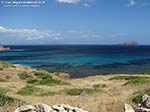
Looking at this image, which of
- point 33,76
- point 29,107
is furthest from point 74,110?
point 33,76

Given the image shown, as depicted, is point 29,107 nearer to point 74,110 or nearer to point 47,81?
point 74,110

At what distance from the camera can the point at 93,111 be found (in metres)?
13.2

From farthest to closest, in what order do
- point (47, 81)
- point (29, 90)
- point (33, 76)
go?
1. point (33, 76)
2. point (47, 81)
3. point (29, 90)

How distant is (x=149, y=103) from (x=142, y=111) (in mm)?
471

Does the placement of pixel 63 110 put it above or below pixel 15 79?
above

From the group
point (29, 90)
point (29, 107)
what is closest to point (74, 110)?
point (29, 107)

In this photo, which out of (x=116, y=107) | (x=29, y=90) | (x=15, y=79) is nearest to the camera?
(x=116, y=107)

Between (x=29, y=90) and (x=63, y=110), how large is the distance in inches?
464

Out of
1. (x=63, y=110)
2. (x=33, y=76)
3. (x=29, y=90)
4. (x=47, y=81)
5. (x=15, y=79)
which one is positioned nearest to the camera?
(x=63, y=110)

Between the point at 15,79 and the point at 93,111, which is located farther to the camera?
the point at 15,79

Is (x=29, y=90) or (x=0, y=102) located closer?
(x=0, y=102)

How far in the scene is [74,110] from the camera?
11617 millimetres

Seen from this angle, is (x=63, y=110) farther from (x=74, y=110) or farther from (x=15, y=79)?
(x=15, y=79)

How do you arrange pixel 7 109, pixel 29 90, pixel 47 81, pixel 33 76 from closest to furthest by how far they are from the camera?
pixel 7 109 < pixel 29 90 < pixel 47 81 < pixel 33 76
